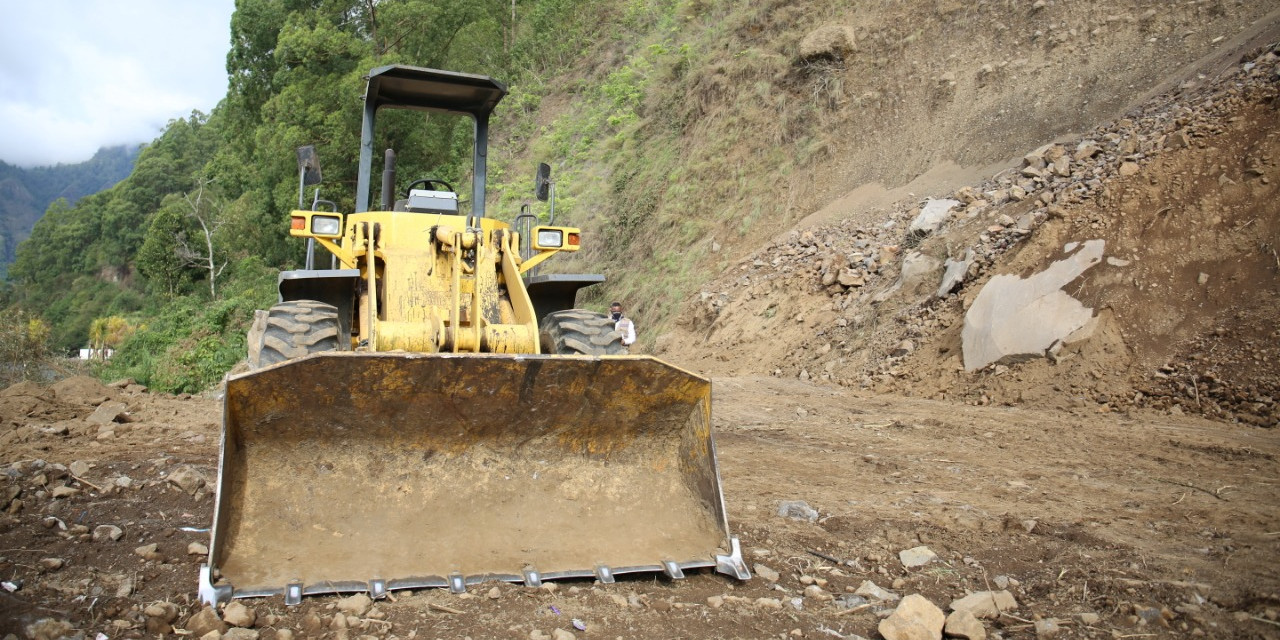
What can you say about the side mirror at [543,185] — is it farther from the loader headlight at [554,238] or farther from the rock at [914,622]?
the rock at [914,622]

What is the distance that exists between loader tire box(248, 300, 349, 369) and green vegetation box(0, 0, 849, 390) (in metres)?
9.97

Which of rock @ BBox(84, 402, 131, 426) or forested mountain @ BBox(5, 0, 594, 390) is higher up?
forested mountain @ BBox(5, 0, 594, 390)

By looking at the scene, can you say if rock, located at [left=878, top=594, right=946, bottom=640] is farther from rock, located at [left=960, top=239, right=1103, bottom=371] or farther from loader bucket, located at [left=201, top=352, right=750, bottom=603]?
rock, located at [left=960, top=239, right=1103, bottom=371]

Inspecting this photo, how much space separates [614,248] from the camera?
715 inches

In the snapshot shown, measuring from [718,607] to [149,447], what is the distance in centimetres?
503

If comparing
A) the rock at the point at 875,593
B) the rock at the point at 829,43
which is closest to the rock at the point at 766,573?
the rock at the point at 875,593

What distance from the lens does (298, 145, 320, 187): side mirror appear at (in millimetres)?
6098

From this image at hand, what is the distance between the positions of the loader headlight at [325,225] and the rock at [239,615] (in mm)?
2977

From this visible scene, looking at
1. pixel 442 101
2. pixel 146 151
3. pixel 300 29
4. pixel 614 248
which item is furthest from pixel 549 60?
pixel 146 151

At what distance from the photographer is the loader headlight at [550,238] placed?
661 cm

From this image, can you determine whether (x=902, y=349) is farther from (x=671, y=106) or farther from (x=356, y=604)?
(x=671, y=106)

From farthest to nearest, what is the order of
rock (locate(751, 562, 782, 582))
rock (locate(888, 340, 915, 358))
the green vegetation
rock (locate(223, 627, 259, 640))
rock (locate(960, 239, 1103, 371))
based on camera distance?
the green vegetation
rock (locate(888, 340, 915, 358))
rock (locate(960, 239, 1103, 371))
rock (locate(751, 562, 782, 582))
rock (locate(223, 627, 259, 640))

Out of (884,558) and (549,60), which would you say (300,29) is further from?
(884,558)

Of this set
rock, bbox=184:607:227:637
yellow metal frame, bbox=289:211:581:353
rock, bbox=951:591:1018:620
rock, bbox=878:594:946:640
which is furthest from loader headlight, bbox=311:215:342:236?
rock, bbox=951:591:1018:620
